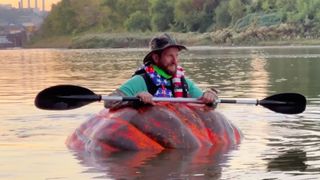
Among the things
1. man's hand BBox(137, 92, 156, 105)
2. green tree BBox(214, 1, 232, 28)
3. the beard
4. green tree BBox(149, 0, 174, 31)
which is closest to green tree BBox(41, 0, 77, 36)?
green tree BBox(149, 0, 174, 31)

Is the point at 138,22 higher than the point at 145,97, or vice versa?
the point at 145,97

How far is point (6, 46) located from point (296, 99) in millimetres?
169418

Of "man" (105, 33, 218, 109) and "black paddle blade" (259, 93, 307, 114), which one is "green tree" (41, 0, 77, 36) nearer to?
"black paddle blade" (259, 93, 307, 114)

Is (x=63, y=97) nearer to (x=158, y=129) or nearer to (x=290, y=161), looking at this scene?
(x=158, y=129)

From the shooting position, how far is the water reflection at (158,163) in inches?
385

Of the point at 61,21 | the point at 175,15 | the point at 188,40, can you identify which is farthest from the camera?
the point at 61,21

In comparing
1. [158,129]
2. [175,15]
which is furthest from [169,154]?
[175,15]

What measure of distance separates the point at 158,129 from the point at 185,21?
11722cm

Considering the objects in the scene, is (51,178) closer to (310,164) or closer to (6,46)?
(310,164)

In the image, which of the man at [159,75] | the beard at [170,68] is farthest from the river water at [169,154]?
the beard at [170,68]

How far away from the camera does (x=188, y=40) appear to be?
365 ft

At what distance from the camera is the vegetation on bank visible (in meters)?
102

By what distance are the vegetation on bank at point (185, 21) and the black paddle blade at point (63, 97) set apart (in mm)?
83791

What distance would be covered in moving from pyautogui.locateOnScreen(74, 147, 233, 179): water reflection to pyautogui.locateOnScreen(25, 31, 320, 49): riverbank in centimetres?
8058
